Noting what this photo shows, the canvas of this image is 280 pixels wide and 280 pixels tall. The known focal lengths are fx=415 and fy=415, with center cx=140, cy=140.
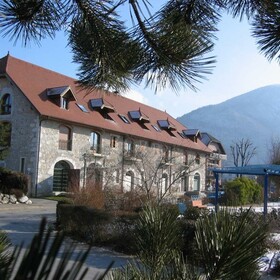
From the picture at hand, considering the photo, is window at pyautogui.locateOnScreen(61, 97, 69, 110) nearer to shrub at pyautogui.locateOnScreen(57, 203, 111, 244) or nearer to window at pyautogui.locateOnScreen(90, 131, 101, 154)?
window at pyautogui.locateOnScreen(90, 131, 101, 154)

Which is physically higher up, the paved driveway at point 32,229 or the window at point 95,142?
the window at point 95,142

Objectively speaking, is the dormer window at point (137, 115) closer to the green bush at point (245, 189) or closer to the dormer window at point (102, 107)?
the dormer window at point (102, 107)

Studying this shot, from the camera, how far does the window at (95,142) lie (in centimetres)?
3472

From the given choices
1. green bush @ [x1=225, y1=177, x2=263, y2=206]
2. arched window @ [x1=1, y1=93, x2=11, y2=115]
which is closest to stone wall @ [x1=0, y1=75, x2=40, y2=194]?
arched window @ [x1=1, y1=93, x2=11, y2=115]

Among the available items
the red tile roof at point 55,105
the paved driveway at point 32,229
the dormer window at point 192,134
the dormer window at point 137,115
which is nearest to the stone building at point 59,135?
the red tile roof at point 55,105

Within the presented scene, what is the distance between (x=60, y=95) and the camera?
31.8 m

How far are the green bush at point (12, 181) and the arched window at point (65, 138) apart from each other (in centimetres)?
604

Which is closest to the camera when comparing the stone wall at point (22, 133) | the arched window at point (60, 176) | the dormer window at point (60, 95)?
the stone wall at point (22, 133)

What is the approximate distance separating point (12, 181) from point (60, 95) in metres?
8.71

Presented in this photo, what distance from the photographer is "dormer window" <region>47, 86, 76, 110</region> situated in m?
31.8

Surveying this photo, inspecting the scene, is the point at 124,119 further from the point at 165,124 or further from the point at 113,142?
the point at 165,124

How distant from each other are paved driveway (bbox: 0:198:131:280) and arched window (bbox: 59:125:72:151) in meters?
5.85

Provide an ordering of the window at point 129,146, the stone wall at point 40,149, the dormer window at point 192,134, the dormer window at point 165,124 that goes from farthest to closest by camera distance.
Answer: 1. the dormer window at point 192,134
2. the dormer window at point 165,124
3. the window at point 129,146
4. the stone wall at point 40,149

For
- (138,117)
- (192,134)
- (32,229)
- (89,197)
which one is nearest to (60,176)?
(138,117)
